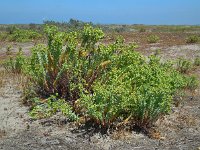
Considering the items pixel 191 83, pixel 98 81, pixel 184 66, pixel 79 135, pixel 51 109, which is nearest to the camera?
pixel 79 135

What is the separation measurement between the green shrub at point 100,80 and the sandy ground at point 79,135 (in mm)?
229

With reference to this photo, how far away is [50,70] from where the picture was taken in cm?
745

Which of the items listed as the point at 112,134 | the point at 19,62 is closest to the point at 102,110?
the point at 112,134

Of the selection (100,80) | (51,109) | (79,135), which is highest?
(100,80)

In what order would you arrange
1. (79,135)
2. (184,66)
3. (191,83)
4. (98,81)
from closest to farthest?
1. (79,135)
2. (98,81)
3. (191,83)
4. (184,66)

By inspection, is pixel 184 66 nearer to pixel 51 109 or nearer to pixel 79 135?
pixel 51 109

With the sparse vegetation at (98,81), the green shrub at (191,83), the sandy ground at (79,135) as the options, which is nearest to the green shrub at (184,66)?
the green shrub at (191,83)

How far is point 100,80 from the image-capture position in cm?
727

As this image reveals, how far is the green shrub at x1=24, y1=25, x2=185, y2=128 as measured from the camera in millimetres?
6016

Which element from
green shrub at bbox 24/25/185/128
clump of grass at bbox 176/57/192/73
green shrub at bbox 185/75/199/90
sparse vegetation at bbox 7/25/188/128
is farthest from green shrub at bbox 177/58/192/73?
sparse vegetation at bbox 7/25/188/128

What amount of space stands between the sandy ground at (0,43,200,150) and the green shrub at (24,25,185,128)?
229mm

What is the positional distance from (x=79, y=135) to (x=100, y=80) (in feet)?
5.06

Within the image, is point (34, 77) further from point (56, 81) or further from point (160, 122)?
point (160, 122)

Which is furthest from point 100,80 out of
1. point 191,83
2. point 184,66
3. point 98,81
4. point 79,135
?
point 184,66
